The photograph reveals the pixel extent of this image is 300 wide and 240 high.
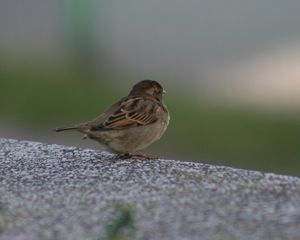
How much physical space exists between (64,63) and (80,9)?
3.30ft

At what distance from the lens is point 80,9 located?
16906 millimetres

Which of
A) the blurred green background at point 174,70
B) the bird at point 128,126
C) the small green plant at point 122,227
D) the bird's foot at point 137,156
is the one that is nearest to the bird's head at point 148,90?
the bird at point 128,126

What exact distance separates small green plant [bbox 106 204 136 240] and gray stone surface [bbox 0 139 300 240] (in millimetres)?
64

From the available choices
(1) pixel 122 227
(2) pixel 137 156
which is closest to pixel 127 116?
(2) pixel 137 156

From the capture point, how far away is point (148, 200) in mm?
5859

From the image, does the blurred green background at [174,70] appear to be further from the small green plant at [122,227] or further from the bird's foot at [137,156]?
the small green plant at [122,227]

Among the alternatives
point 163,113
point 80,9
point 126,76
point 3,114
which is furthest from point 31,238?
point 80,9

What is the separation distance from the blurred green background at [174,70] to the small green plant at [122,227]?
6624 millimetres

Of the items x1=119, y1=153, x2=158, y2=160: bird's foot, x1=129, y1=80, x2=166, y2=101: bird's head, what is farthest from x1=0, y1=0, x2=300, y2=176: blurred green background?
x1=119, y1=153, x2=158, y2=160: bird's foot

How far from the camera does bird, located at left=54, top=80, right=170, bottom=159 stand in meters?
7.74

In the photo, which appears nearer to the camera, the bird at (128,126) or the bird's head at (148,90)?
the bird at (128,126)

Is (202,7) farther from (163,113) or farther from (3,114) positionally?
(163,113)

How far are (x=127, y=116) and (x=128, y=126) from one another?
0.08 metres

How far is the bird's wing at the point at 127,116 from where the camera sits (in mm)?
7801
